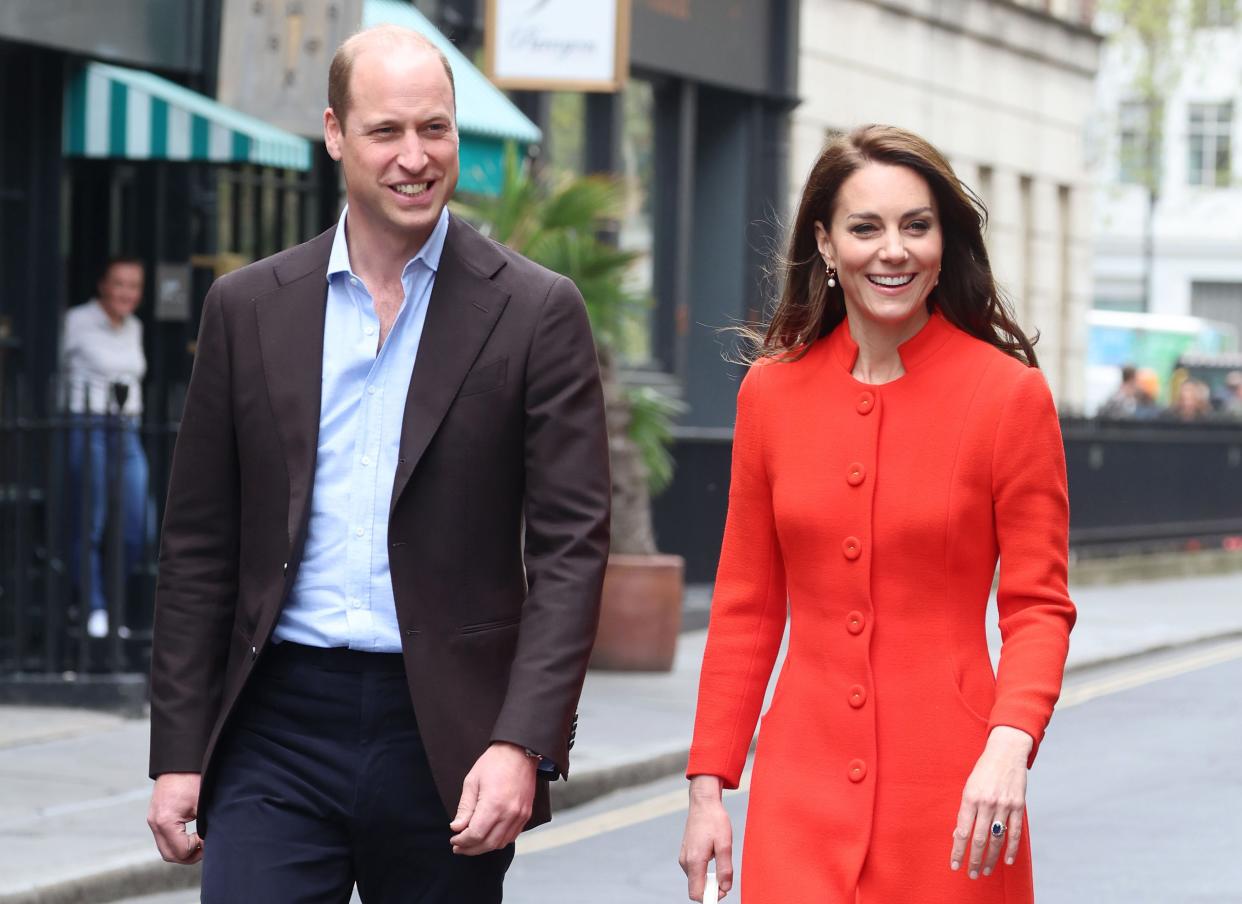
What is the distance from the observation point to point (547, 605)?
3.67 metres

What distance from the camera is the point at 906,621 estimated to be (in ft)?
11.7

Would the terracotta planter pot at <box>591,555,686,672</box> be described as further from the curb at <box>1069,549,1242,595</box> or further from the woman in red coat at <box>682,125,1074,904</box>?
the woman in red coat at <box>682,125,1074,904</box>

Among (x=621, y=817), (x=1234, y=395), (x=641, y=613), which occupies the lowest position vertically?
(x=621, y=817)

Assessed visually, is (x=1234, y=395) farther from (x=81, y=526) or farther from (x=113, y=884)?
(x=113, y=884)

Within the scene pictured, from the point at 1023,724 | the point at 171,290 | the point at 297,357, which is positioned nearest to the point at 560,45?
the point at 171,290

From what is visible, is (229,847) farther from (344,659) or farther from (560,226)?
(560,226)

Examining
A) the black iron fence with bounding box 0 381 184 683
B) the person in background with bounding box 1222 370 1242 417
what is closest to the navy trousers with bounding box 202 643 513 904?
the black iron fence with bounding box 0 381 184 683

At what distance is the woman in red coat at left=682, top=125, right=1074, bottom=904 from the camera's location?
11.5 ft

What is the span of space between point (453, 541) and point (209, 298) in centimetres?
56

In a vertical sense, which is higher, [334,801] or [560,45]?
[560,45]

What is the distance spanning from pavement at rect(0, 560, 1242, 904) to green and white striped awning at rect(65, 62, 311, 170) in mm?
2722

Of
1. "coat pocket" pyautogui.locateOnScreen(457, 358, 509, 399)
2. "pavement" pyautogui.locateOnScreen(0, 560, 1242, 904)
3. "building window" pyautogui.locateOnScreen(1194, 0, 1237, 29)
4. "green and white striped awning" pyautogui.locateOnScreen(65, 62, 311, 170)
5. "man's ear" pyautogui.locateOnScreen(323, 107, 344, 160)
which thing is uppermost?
"building window" pyautogui.locateOnScreen(1194, 0, 1237, 29)

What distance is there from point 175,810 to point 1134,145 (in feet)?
193

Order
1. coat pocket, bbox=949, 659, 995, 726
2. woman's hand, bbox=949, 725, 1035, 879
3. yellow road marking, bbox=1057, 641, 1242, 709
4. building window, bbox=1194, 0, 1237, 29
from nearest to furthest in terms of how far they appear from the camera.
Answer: woman's hand, bbox=949, 725, 1035, 879, coat pocket, bbox=949, 659, 995, 726, yellow road marking, bbox=1057, 641, 1242, 709, building window, bbox=1194, 0, 1237, 29
